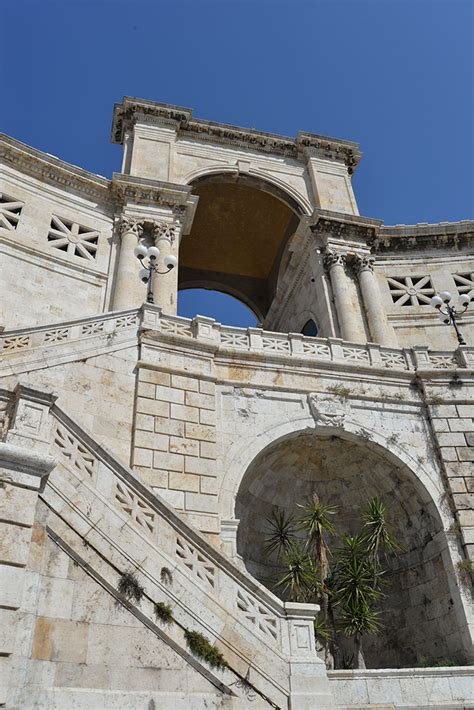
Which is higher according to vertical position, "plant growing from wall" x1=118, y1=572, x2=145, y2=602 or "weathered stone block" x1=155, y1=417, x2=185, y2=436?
"weathered stone block" x1=155, y1=417, x2=185, y2=436

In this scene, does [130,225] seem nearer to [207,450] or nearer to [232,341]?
[232,341]

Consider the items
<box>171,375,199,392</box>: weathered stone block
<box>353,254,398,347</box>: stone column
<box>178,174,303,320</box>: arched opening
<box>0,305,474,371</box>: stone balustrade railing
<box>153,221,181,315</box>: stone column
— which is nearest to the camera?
<box>0,305,474,371</box>: stone balustrade railing

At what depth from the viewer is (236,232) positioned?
33.1 metres

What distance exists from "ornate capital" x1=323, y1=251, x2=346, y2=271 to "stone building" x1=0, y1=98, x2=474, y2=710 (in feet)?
0.70

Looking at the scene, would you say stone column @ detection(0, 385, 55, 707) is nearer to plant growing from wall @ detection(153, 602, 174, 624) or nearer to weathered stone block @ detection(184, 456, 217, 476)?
plant growing from wall @ detection(153, 602, 174, 624)

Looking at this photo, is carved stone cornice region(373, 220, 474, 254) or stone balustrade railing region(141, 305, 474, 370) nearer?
stone balustrade railing region(141, 305, 474, 370)

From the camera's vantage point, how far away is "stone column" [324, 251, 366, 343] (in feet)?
74.1

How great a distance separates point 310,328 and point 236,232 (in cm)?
945

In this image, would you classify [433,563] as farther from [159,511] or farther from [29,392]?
[29,392]

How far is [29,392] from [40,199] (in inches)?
688

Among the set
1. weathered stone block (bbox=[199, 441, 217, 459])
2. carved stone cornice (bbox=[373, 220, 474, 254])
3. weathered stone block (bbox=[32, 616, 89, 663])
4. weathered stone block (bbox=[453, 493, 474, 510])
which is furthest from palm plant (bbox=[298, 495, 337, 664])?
carved stone cornice (bbox=[373, 220, 474, 254])

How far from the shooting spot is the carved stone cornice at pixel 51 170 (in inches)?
878

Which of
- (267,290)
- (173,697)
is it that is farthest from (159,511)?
(267,290)

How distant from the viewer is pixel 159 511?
25.5 ft
